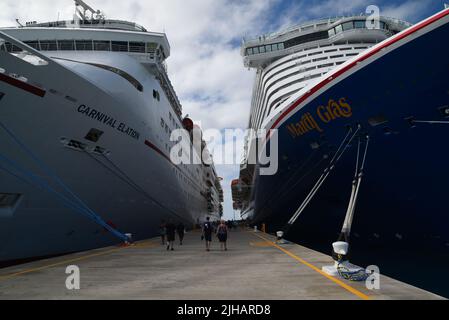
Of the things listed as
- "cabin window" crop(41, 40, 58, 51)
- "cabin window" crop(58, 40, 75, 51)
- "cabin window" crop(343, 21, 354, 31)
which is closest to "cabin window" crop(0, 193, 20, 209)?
"cabin window" crop(58, 40, 75, 51)

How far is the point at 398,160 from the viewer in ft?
27.3

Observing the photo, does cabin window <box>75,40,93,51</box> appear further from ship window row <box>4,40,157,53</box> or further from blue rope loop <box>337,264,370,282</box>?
blue rope loop <box>337,264,370,282</box>

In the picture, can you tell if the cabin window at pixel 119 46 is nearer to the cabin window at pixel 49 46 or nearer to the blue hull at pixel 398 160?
the cabin window at pixel 49 46

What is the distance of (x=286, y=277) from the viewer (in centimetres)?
627

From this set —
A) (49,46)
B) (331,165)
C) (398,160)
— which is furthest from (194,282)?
(49,46)

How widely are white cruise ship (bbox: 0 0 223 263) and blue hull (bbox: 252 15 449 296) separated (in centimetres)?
764

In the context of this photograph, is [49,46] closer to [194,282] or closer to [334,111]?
[334,111]

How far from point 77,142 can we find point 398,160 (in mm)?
9980

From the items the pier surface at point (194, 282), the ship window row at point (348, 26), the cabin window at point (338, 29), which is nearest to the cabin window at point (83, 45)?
the pier surface at point (194, 282)

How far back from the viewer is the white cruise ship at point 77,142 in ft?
29.2

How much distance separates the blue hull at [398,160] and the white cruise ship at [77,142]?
7.64m
